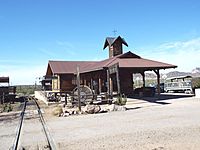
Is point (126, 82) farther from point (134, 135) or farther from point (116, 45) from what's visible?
point (134, 135)

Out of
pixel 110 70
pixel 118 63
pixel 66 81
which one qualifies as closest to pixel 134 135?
pixel 118 63

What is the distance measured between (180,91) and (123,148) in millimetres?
30129

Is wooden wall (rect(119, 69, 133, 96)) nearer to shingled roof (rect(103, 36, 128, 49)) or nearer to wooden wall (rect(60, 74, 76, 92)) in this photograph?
shingled roof (rect(103, 36, 128, 49))

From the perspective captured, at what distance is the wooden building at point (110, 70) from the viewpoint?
2531 centimetres

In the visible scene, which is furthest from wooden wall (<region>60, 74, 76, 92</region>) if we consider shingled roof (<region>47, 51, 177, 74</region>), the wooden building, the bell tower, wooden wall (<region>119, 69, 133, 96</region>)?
wooden wall (<region>119, 69, 133, 96</region>)

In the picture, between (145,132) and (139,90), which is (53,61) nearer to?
(139,90)

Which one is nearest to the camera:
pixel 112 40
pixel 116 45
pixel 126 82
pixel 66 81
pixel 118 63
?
pixel 118 63

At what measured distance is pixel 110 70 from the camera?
21453 millimetres

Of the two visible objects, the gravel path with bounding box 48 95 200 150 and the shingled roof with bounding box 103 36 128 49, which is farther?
the shingled roof with bounding box 103 36 128 49

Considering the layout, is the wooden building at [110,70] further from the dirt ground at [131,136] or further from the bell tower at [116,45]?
the dirt ground at [131,136]

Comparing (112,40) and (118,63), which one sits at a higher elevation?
(112,40)

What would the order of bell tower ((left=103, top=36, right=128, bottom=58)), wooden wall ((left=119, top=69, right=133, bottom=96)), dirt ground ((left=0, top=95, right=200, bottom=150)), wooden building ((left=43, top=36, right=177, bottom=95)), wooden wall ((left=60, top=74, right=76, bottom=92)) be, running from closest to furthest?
dirt ground ((left=0, top=95, right=200, bottom=150)) < wooden building ((left=43, top=36, right=177, bottom=95)) < wooden wall ((left=119, top=69, right=133, bottom=96)) < bell tower ((left=103, top=36, right=128, bottom=58)) < wooden wall ((left=60, top=74, right=76, bottom=92))

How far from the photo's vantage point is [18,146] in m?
8.50

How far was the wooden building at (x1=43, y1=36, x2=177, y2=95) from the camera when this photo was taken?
25.3 metres
